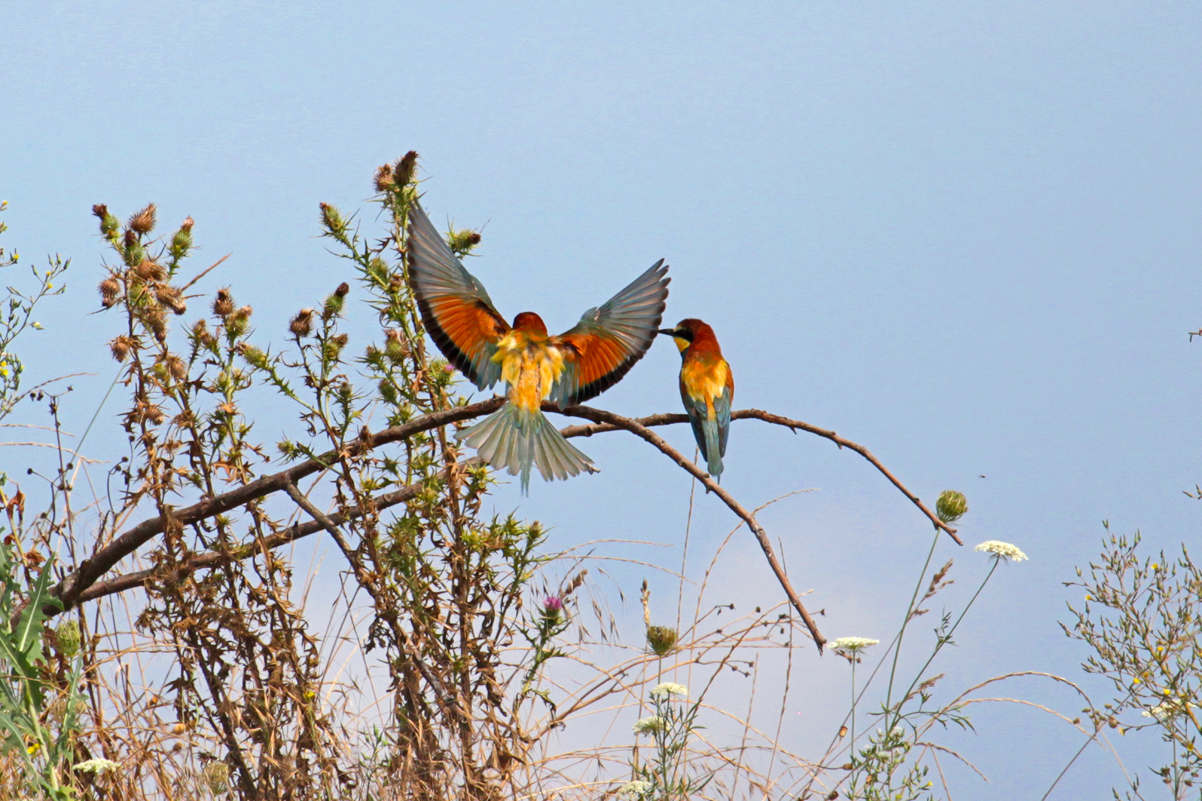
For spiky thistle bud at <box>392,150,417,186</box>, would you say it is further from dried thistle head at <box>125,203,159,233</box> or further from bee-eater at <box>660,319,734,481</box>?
bee-eater at <box>660,319,734,481</box>

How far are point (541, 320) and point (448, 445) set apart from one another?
0.45 meters

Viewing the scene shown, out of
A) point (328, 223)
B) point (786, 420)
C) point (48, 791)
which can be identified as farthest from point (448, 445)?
point (48, 791)

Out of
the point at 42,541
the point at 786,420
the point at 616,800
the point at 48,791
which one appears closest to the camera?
the point at 48,791

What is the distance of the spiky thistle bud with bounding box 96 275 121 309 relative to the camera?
10.4 ft

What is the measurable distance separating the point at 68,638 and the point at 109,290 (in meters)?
1.15

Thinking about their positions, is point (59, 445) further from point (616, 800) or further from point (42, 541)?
point (616, 800)

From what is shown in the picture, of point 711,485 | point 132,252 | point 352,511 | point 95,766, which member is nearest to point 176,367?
point 132,252

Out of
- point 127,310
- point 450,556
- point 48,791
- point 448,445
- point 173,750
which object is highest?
point 127,310

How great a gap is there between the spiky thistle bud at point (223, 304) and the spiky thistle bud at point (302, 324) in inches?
7.6

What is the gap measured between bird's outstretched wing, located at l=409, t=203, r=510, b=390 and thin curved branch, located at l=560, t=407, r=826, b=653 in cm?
30

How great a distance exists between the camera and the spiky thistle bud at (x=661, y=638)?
10.9 ft

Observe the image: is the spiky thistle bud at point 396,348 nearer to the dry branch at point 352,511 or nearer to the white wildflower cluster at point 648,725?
the dry branch at point 352,511

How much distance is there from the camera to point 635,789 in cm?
287

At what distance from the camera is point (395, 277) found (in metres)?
3.14
